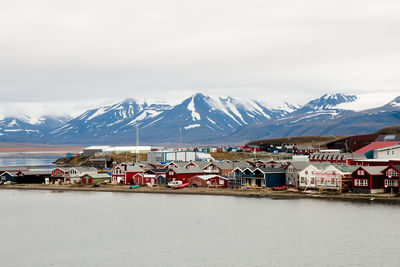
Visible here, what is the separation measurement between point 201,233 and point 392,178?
2196 centimetres

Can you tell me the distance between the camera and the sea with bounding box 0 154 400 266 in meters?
33.4

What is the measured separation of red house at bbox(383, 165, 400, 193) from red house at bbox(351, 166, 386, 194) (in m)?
0.36

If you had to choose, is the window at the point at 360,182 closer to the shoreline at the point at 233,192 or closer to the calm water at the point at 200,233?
the shoreline at the point at 233,192

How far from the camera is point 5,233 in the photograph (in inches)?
1673

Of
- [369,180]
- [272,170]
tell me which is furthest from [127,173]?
[369,180]

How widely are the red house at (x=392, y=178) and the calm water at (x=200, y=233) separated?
18.4 feet

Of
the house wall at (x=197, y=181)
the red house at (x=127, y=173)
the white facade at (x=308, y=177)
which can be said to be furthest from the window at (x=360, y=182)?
the red house at (x=127, y=173)

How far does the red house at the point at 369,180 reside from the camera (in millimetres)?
54812

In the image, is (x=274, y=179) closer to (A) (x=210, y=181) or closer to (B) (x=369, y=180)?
(A) (x=210, y=181)

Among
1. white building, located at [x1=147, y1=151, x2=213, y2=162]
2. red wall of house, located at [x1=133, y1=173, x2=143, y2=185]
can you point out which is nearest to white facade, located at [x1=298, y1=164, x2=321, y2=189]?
red wall of house, located at [x1=133, y1=173, x2=143, y2=185]

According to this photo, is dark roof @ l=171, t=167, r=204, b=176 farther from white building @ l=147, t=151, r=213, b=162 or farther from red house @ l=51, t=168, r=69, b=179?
white building @ l=147, t=151, r=213, b=162

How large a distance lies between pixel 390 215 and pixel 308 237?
939cm

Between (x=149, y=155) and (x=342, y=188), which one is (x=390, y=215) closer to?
(x=342, y=188)

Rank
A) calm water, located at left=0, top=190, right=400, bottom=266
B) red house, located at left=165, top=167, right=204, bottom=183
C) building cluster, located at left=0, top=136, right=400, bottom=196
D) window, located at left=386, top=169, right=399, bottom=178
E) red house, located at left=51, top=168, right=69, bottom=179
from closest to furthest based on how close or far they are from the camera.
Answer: calm water, located at left=0, top=190, right=400, bottom=266
window, located at left=386, top=169, right=399, bottom=178
building cluster, located at left=0, top=136, right=400, bottom=196
red house, located at left=165, top=167, right=204, bottom=183
red house, located at left=51, top=168, right=69, bottom=179
